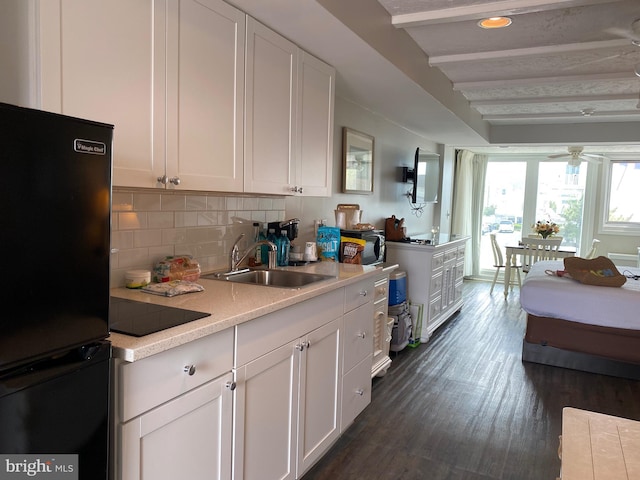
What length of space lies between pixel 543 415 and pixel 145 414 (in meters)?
2.75

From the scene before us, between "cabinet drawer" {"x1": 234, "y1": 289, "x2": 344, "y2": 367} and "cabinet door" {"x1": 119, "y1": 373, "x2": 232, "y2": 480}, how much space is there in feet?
0.42

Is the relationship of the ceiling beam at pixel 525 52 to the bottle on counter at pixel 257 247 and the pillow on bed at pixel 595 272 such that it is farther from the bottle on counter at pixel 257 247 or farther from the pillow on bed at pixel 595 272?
the pillow on bed at pixel 595 272

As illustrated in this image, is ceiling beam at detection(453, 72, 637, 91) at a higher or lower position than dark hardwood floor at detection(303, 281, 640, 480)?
higher

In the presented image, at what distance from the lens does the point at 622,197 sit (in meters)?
7.49

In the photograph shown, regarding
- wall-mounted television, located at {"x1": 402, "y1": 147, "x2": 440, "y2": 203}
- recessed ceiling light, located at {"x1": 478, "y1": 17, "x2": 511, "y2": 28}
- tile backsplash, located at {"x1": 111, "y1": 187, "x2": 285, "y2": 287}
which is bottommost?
tile backsplash, located at {"x1": 111, "y1": 187, "x2": 285, "y2": 287}

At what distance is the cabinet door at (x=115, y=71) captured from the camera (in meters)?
1.29

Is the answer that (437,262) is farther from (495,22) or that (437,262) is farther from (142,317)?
(142,317)

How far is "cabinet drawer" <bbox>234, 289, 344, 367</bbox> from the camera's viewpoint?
5.49 feet

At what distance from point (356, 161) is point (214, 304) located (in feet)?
8.50

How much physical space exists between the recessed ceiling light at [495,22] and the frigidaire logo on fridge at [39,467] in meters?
2.72

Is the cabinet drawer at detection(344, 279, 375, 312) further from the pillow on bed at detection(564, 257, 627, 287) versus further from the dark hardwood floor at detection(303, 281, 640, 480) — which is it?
the pillow on bed at detection(564, 257, 627, 287)

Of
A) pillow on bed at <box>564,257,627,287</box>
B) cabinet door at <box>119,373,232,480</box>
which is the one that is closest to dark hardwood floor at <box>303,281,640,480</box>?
pillow on bed at <box>564,257,627,287</box>

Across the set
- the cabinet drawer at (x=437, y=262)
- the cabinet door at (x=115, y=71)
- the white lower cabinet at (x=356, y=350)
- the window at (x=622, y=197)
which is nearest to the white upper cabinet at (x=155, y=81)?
the cabinet door at (x=115, y=71)

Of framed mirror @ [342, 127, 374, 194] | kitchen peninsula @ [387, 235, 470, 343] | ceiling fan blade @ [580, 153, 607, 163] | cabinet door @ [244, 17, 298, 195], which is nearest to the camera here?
cabinet door @ [244, 17, 298, 195]
